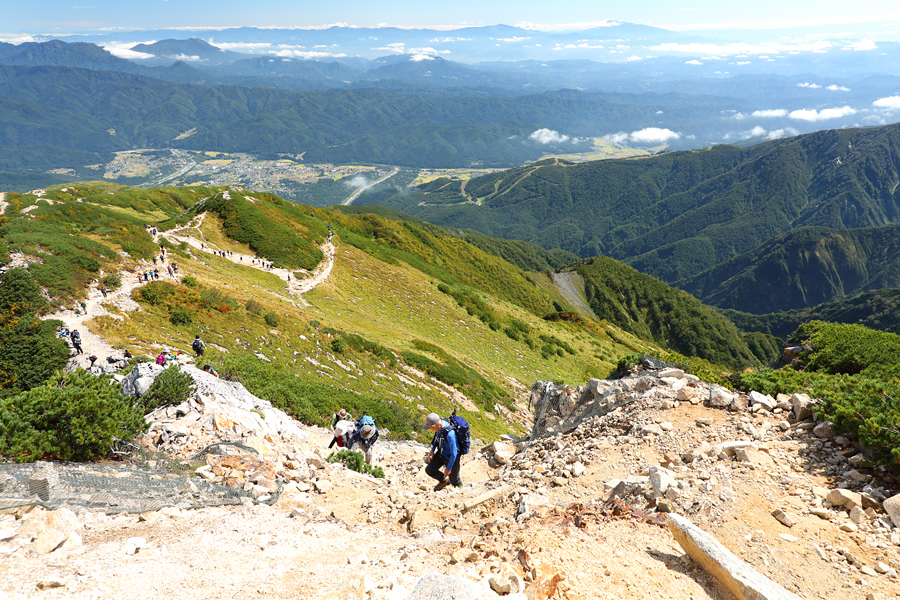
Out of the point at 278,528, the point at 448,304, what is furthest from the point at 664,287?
the point at 278,528

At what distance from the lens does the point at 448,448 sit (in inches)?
461

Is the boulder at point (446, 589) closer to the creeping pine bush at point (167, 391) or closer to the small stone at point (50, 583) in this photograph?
the small stone at point (50, 583)

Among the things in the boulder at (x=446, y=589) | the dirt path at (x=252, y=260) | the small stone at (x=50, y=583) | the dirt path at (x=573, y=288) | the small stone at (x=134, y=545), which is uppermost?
the small stone at (x=50, y=583)

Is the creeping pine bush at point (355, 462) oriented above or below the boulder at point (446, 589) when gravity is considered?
below

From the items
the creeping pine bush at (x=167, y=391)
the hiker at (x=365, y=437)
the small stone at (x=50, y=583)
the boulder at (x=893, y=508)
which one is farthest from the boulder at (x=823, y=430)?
the creeping pine bush at (x=167, y=391)

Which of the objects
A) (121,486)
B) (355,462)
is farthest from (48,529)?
(355,462)

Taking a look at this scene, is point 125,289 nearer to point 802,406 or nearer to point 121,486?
point 121,486

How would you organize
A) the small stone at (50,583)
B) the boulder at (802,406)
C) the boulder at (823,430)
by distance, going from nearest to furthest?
the small stone at (50,583) → the boulder at (823,430) → the boulder at (802,406)

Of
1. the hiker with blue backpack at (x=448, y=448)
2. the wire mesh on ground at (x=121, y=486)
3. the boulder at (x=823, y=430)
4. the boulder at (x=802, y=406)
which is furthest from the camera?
the hiker with blue backpack at (x=448, y=448)

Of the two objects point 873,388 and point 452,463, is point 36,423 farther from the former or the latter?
point 873,388

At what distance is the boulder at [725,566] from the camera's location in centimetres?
602

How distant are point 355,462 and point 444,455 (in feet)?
10.4

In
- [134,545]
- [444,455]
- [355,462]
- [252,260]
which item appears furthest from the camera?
[252,260]

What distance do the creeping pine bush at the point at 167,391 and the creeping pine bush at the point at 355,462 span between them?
4.95 metres
